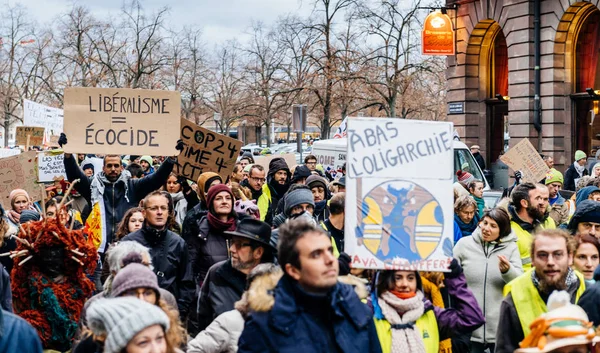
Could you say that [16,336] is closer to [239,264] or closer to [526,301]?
[239,264]

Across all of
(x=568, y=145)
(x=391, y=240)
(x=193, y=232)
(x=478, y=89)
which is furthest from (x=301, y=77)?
(x=391, y=240)

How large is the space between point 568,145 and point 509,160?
466 inches

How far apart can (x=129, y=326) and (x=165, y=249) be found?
3245 millimetres

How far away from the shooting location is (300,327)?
13.2 ft

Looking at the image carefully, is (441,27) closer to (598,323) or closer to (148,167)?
(148,167)

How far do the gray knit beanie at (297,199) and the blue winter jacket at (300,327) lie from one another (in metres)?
3.98

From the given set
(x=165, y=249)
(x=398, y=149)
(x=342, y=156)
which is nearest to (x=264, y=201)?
(x=165, y=249)

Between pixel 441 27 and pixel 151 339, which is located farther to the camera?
pixel 441 27

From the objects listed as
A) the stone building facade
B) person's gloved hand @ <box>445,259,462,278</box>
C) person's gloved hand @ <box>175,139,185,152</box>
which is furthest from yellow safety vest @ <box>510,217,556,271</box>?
the stone building facade


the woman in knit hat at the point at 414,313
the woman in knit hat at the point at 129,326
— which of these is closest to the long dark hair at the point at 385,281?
the woman in knit hat at the point at 414,313

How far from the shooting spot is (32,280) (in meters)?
6.21

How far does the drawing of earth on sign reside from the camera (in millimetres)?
5047

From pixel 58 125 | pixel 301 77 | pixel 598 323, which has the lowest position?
pixel 598 323

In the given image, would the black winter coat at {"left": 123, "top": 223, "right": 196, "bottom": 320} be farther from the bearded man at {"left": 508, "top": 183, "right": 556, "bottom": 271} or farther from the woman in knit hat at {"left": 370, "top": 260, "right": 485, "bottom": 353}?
the bearded man at {"left": 508, "top": 183, "right": 556, "bottom": 271}
